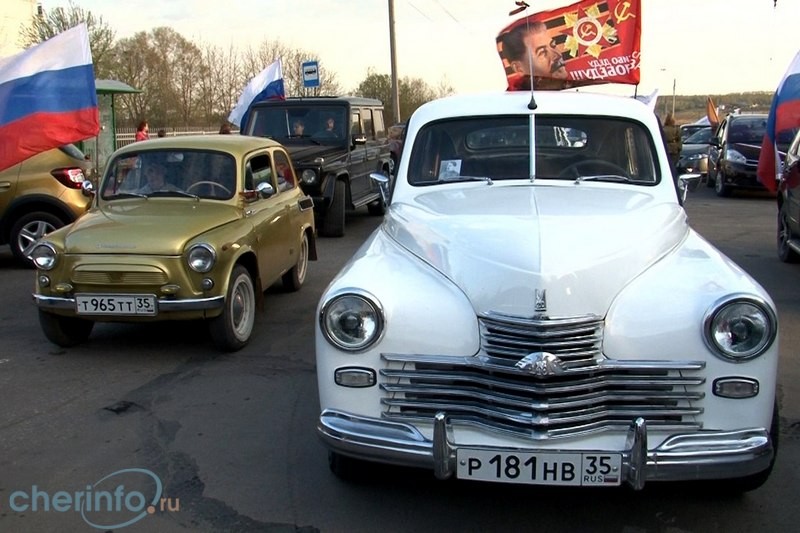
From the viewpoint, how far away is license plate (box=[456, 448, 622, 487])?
2980mm

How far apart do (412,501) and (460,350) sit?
2.99ft

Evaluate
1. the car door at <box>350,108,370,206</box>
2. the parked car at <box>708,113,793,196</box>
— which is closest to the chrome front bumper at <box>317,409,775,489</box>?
the car door at <box>350,108,370,206</box>

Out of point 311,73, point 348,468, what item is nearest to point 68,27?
point 311,73

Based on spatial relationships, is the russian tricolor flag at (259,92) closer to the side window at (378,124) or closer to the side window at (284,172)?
the side window at (378,124)

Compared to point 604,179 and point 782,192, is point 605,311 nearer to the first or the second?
point 604,179

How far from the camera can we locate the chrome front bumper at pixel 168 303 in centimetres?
567

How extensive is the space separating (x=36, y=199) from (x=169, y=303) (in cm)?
505

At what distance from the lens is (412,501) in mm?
3664

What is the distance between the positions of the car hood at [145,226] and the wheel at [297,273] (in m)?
1.79

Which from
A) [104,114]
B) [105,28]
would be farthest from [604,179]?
[105,28]

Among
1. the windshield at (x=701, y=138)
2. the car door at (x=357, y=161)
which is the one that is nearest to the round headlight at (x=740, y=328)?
the car door at (x=357, y=161)

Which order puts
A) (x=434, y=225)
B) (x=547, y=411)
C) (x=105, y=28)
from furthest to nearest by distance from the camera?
1. (x=105, y=28)
2. (x=434, y=225)
3. (x=547, y=411)

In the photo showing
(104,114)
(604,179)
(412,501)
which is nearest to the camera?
(412,501)

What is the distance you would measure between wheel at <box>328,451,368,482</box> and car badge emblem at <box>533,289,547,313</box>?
1187mm
